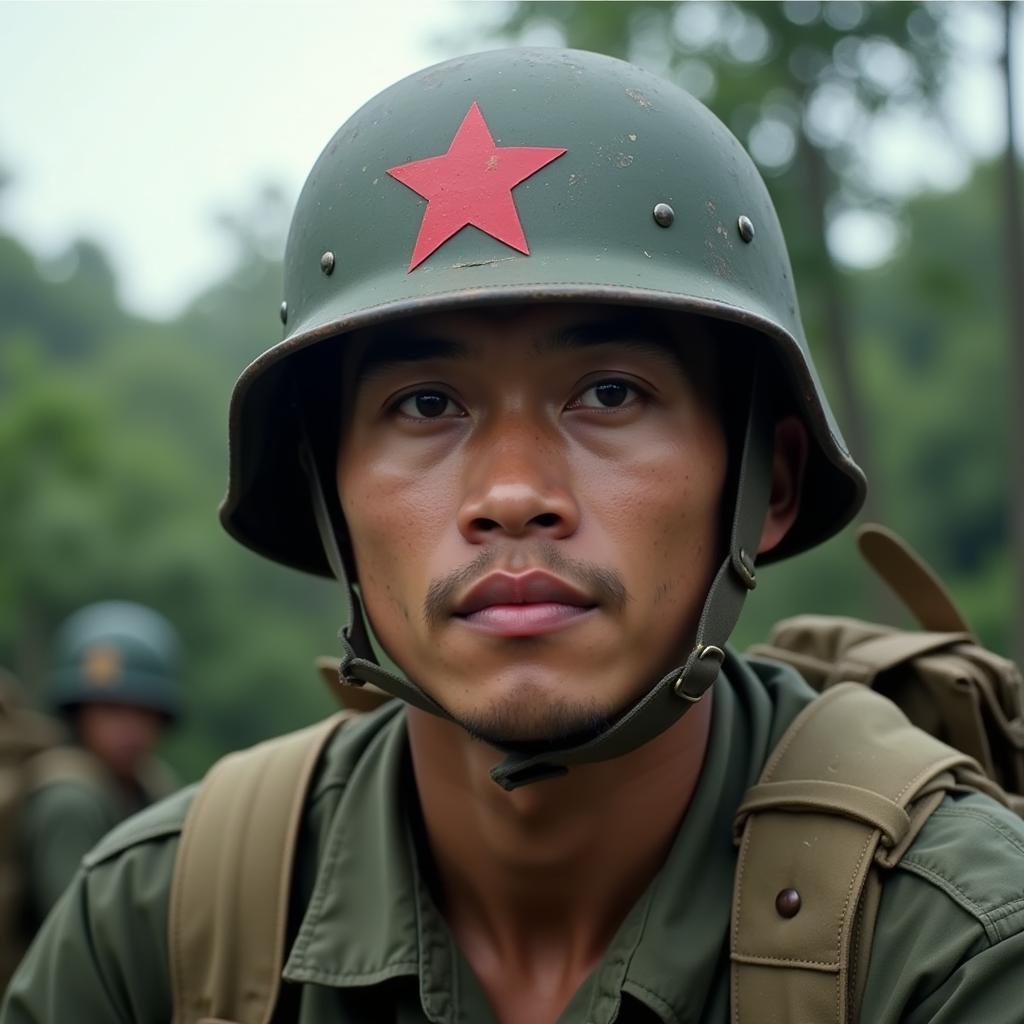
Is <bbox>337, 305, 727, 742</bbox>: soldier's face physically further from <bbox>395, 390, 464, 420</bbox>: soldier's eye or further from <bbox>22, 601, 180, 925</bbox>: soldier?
<bbox>22, 601, 180, 925</bbox>: soldier

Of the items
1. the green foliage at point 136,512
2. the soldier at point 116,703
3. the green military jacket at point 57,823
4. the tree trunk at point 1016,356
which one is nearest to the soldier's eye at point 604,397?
the green military jacket at point 57,823

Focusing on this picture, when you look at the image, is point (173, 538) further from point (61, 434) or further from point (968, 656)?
point (968, 656)

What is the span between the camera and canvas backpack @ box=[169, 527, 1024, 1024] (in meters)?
2.48

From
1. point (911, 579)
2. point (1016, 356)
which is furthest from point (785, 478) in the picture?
point (1016, 356)

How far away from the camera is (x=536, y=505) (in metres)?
2.49

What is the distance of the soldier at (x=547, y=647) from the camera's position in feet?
8.22

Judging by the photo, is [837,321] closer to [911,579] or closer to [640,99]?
[911,579]

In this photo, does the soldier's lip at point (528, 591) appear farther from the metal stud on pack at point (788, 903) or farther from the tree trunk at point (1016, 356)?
the tree trunk at point (1016, 356)

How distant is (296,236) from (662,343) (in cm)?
81

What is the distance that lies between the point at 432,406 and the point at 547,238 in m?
0.35

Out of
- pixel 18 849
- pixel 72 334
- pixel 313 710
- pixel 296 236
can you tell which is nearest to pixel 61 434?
pixel 313 710

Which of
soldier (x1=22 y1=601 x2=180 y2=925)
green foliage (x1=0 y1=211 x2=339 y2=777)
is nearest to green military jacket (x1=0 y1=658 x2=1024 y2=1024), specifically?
soldier (x1=22 y1=601 x2=180 y2=925)

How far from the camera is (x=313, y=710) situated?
2694cm

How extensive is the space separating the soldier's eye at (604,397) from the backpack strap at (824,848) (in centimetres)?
71
